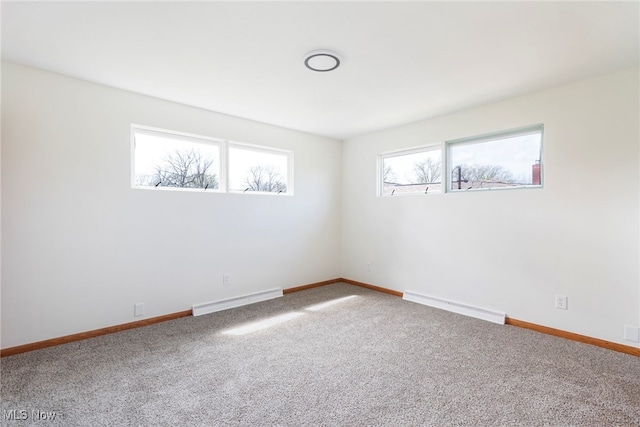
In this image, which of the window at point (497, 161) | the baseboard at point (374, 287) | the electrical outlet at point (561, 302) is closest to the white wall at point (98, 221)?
the baseboard at point (374, 287)

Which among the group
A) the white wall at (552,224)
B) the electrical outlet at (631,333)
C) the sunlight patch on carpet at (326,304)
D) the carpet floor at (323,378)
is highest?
the white wall at (552,224)

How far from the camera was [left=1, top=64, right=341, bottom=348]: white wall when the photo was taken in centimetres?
240

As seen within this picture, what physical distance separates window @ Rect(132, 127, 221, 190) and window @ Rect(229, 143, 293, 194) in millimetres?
217

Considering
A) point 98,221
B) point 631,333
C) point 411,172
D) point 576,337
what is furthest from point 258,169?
point 631,333

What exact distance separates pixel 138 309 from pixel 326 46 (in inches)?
117

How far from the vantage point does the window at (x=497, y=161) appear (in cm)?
302

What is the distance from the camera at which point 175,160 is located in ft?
10.9

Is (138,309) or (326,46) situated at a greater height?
(326,46)

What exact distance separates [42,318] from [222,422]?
2.02 m

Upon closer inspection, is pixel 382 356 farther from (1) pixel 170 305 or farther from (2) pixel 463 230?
(1) pixel 170 305

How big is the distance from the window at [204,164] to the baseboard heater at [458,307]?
7.38ft

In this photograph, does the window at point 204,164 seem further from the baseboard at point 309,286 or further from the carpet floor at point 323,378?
the carpet floor at point 323,378

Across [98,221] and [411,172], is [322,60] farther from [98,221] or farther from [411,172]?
[98,221]

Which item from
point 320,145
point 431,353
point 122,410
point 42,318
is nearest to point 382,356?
point 431,353
